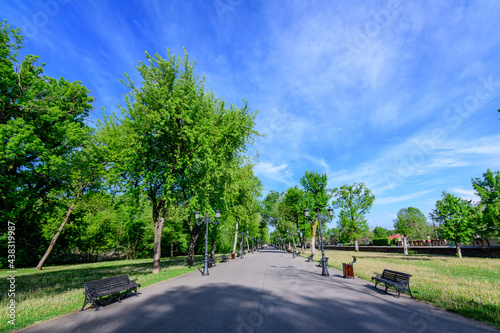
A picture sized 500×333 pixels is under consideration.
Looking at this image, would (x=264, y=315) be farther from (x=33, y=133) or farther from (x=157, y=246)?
(x=33, y=133)

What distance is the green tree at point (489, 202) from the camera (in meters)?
27.8

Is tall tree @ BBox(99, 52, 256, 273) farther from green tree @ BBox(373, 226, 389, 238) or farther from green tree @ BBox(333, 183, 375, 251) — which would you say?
green tree @ BBox(373, 226, 389, 238)

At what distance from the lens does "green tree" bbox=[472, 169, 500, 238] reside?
27812mm

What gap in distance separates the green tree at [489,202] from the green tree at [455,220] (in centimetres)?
668

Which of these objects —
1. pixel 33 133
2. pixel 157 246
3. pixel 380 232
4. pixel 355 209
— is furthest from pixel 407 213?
pixel 380 232

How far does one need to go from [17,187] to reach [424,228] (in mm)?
104391

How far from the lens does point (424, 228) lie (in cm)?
7625

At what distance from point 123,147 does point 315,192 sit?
3355 cm

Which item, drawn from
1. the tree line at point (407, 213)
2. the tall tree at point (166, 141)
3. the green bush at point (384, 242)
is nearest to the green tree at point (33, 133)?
the tall tree at point (166, 141)

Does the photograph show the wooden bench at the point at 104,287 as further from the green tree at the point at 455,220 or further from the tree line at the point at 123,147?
the green tree at the point at 455,220

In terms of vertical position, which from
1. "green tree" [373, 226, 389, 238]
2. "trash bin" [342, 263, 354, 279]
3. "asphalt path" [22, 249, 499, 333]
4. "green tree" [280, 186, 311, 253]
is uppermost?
"green tree" [280, 186, 311, 253]

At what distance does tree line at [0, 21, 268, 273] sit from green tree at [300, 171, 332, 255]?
1888cm

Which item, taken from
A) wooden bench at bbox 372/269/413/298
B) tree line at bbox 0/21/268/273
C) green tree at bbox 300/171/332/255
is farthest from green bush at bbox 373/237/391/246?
wooden bench at bbox 372/269/413/298

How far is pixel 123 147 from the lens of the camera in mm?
16109
